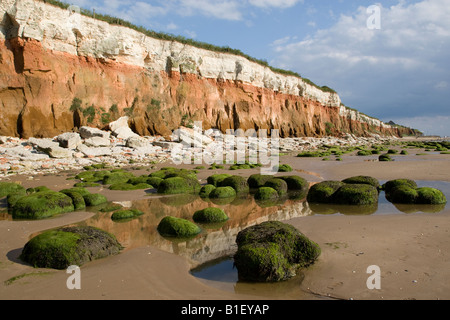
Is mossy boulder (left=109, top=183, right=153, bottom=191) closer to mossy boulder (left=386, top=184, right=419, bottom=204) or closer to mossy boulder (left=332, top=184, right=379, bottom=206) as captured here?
mossy boulder (left=332, top=184, right=379, bottom=206)

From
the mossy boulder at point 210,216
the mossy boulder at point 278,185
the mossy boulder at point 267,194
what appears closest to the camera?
the mossy boulder at point 210,216

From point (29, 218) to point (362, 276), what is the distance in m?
10.3

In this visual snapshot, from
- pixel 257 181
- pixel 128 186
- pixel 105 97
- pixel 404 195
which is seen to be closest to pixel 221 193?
pixel 257 181

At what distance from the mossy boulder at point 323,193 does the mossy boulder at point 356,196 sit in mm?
238

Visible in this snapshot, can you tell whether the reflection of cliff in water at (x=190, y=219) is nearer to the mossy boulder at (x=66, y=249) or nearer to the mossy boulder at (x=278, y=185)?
the mossy boulder at (x=66, y=249)

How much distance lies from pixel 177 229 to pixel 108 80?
28363mm

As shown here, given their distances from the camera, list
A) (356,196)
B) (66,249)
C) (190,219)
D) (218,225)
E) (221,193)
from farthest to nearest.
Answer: (221,193) < (356,196) < (190,219) < (218,225) < (66,249)

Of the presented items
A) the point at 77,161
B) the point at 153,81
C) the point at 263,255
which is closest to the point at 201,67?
the point at 153,81

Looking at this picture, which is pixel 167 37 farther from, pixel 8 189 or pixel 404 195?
pixel 404 195

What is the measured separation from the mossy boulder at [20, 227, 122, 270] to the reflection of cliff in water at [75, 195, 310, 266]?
3.10ft

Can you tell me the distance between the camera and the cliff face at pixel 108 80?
26344 millimetres

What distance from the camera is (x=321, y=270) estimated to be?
615 cm

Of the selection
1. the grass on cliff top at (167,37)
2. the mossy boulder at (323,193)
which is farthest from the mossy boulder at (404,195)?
the grass on cliff top at (167,37)

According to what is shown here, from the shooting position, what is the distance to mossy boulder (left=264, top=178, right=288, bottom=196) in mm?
15166
